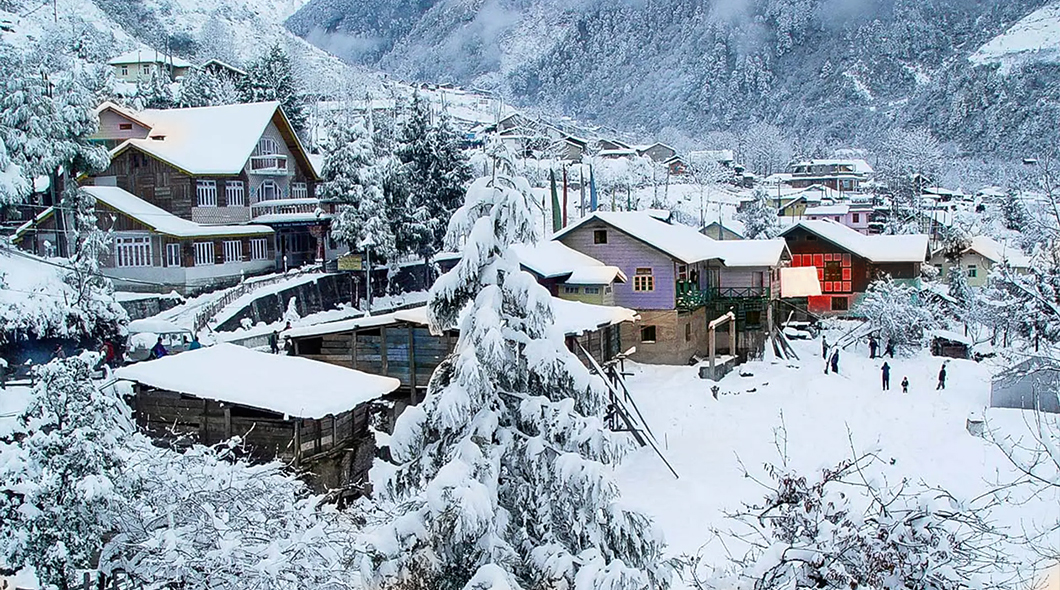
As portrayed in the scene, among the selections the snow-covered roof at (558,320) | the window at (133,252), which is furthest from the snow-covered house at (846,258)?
the window at (133,252)

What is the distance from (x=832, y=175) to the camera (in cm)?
11169

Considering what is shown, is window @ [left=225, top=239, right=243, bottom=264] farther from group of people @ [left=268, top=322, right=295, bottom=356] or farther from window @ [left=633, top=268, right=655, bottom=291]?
window @ [left=633, top=268, right=655, bottom=291]

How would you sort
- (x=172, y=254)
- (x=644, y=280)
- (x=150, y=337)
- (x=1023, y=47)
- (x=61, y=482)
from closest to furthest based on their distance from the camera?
(x=61, y=482)
(x=150, y=337)
(x=644, y=280)
(x=172, y=254)
(x=1023, y=47)

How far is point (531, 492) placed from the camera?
9062 millimetres

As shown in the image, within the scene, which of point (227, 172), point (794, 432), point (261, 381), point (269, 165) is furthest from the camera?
point (269, 165)

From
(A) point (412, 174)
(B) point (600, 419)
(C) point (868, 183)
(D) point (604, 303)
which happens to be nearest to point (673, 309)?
(D) point (604, 303)

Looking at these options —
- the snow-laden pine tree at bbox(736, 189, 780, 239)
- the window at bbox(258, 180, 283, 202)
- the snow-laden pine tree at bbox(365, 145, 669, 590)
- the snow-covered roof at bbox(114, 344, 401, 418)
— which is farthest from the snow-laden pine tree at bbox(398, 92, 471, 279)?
the snow-laden pine tree at bbox(365, 145, 669, 590)

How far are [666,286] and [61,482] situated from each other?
29.5 meters

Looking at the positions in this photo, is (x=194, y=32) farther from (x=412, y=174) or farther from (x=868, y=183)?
(x=412, y=174)

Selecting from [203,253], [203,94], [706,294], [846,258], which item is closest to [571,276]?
[706,294]

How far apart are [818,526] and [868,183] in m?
115

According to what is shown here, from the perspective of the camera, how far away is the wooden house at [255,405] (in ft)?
53.5

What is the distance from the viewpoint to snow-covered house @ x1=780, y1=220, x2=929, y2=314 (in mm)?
51719

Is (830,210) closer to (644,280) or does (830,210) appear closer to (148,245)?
(644,280)
